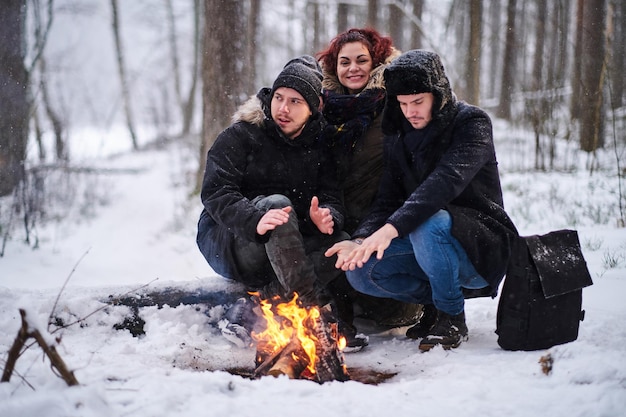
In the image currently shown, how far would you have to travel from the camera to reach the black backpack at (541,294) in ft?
9.09

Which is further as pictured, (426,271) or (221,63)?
(221,63)

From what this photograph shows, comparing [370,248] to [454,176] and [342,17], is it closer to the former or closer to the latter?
[454,176]

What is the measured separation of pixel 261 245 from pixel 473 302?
1.77m

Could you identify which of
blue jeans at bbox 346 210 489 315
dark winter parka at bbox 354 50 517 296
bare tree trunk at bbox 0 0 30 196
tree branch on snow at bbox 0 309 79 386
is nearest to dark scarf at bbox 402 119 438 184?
dark winter parka at bbox 354 50 517 296

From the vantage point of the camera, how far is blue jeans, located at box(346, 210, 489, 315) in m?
2.87

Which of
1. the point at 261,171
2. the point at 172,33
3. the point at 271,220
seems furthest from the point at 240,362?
the point at 172,33

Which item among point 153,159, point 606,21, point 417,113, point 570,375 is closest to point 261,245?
point 417,113

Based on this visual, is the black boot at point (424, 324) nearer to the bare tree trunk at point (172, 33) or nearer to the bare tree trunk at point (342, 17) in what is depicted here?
the bare tree trunk at point (342, 17)

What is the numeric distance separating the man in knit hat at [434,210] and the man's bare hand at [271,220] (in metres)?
0.34

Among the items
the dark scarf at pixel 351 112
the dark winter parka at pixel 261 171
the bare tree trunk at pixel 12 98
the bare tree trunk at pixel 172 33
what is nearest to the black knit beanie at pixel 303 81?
the dark winter parka at pixel 261 171

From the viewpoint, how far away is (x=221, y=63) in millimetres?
6773

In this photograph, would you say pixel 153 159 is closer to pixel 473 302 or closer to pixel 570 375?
pixel 473 302

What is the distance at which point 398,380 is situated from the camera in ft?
8.98

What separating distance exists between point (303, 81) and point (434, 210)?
114 cm
